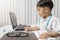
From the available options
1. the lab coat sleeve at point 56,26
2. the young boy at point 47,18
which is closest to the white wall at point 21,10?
the young boy at point 47,18

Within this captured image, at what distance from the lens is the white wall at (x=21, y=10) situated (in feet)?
11.9

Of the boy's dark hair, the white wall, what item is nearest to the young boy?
the boy's dark hair

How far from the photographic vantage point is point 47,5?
145 centimetres

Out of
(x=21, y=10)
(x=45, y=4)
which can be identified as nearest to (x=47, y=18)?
(x=45, y=4)

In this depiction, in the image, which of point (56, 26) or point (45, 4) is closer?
point (56, 26)

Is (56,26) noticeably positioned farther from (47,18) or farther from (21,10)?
(21,10)

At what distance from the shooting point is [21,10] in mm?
3713

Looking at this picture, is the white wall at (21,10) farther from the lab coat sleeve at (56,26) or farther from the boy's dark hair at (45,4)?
the lab coat sleeve at (56,26)

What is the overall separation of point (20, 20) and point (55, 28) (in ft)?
7.94

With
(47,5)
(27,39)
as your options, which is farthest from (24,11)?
(27,39)

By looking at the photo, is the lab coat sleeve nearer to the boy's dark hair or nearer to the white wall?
the boy's dark hair

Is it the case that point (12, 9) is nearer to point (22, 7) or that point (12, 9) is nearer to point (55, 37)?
point (22, 7)

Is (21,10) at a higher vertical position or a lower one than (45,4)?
lower

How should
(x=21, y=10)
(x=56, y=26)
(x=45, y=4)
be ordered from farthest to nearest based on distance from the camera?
(x=21, y=10) → (x=45, y=4) → (x=56, y=26)
